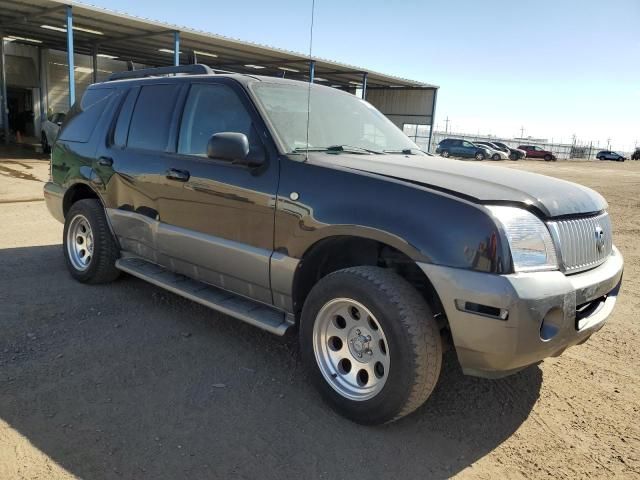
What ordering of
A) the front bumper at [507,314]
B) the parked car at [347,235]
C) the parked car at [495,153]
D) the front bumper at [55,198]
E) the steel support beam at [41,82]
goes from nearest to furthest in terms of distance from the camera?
the front bumper at [507,314], the parked car at [347,235], the front bumper at [55,198], the steel support beam at [41,82], the parked car at [495,153]

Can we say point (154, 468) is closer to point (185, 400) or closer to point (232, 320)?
point (185, 400)

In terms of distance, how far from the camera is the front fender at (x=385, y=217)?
246 centimetres

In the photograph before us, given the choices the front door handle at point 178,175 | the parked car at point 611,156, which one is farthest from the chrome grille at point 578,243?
the parked car at point 611,156

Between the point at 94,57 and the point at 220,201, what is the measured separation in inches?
977

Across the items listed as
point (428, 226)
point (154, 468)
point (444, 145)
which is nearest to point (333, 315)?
point (428, 226)

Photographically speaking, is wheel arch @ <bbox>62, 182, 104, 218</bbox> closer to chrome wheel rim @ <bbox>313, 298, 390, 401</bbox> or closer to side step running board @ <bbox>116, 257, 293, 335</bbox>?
side step running board @ <bbox>116, 257, 293, 335</bbox>

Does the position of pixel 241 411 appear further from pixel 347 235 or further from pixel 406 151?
pixel 406 151

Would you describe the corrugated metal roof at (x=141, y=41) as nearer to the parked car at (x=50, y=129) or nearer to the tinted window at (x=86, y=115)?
the parked car at (x=50, y=129)

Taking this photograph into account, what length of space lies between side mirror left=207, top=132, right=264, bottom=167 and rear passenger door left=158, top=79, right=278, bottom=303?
0.20ft

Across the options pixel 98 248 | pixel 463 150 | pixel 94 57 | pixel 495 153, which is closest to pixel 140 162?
pixel 98 248

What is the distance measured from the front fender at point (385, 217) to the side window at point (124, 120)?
2049 millimetres

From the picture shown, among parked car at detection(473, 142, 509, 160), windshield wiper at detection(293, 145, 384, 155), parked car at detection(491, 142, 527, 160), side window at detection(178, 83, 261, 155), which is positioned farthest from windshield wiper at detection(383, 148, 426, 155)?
parked car at detection(491, 142, 527, 160)

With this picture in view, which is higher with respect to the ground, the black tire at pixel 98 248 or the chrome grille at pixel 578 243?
the chrome grille at pixel 578 243

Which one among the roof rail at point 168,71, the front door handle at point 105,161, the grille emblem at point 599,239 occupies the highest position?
the roof rail at point 168,71
